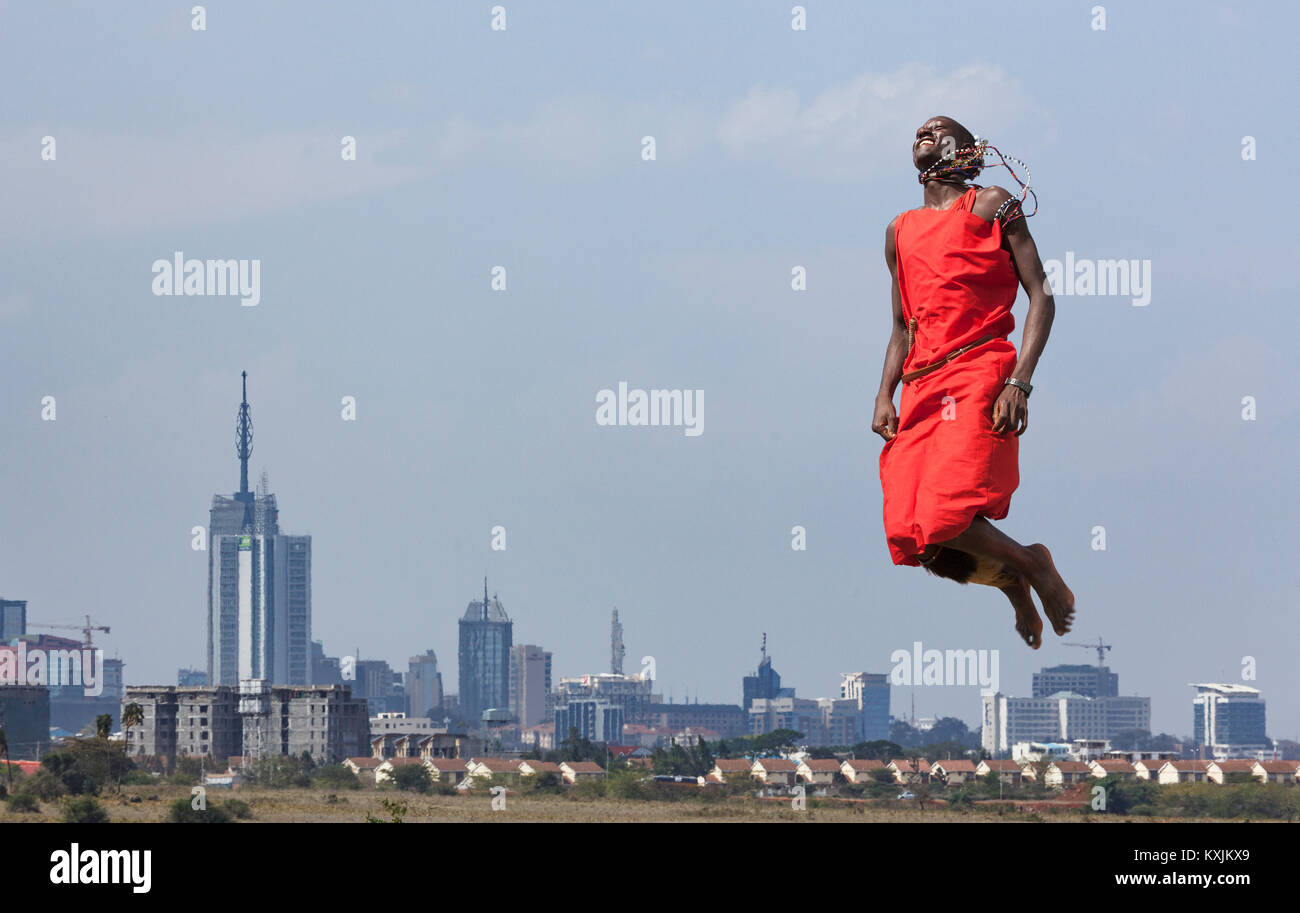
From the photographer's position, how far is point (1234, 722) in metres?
84.4

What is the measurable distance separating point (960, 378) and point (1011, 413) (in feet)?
1.12

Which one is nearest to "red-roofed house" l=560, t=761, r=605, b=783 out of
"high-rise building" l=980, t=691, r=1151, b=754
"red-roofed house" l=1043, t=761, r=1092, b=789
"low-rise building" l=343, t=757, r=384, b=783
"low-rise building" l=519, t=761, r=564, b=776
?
"low-rise building" l=519, t=761, r=564, b=776

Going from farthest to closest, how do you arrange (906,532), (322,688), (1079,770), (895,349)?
(322,688), (1079,770), (895,349), (906,532)

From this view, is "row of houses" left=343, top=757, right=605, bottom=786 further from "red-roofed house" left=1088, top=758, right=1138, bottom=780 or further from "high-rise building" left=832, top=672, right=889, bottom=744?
"high-rise building" left=832, top=672, right=889, bottom=744

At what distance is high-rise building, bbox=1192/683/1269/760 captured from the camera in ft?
262

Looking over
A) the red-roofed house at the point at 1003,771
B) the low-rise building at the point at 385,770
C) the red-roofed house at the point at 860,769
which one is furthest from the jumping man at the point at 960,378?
the low-rise building at the point at 385,770

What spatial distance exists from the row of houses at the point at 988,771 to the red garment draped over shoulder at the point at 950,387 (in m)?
20.0

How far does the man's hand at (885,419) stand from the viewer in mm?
9102

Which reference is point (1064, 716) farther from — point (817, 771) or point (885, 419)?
point (885, 419)

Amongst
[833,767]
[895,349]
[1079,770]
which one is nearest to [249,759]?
[833,767]

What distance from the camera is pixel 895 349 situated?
9.27 metres
